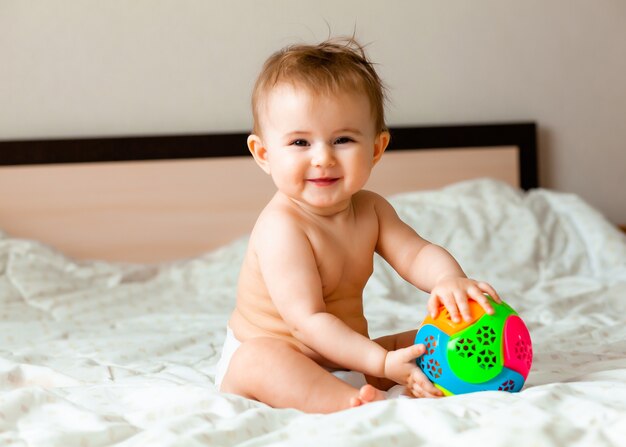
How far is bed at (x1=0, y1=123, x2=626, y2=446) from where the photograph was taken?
0.90m

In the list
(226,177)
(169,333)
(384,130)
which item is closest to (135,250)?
(226,177)

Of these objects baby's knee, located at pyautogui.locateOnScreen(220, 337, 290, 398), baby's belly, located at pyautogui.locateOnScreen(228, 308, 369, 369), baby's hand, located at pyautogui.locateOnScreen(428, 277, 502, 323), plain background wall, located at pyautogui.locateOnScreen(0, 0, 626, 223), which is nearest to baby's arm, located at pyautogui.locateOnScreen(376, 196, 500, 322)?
baby's hand, located at pyautogui.locateOnScreen(428, 277, 502, 323)

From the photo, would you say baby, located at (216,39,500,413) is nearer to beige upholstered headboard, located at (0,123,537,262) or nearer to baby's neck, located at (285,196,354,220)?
baby's neck, located at (285,196,354,220)

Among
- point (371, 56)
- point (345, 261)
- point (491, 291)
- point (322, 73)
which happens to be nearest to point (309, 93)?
point (322, 73)

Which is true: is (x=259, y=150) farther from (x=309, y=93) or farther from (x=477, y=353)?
(x=477, y=353)

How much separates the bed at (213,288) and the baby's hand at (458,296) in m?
0.11

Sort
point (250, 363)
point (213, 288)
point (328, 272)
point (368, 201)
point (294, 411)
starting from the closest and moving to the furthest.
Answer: point (294, 411) < point (250, 363) < point (328, 272) < point (368, 201) < point (213, 288)

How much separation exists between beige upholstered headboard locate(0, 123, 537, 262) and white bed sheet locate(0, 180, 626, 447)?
191 millimetres

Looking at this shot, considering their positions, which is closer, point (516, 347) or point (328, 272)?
point (516, 347)

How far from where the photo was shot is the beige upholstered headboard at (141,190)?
257 centimetres

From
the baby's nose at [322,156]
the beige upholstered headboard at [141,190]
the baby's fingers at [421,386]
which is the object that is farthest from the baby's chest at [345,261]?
the beige upholstered headboard at [141,190]

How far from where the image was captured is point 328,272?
3.99 feet

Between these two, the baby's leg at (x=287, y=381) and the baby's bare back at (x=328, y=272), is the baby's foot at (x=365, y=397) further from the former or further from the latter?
the baby's bare back at (x=328, y=272)

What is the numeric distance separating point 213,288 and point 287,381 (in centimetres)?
122
